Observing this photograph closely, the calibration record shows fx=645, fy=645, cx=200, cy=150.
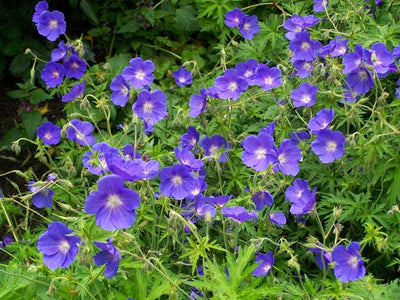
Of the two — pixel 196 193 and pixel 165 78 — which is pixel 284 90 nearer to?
pixel 196 193

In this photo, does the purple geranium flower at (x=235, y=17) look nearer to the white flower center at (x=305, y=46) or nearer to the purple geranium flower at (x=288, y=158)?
the white flower center at (x=305, y=46)

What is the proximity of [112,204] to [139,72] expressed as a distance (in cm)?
109

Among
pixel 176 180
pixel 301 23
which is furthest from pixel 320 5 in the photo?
pixel 176 180

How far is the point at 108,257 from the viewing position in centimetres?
180

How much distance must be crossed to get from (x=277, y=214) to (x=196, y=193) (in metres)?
0.38

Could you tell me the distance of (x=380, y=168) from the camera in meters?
2.51

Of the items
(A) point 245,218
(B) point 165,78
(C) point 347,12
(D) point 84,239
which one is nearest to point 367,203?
(A) point 245,218

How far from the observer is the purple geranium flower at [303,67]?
283cm

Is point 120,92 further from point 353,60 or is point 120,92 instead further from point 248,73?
point 353,60

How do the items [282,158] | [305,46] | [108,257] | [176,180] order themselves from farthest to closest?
[305,46] < [282,158] < [176,180] < [108,257]

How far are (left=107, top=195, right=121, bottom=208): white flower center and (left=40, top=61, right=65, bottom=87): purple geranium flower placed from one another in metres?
1.51

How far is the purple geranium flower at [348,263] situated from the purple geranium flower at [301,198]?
0.26 meters

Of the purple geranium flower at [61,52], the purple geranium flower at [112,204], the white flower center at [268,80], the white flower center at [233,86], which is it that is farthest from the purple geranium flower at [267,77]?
the purple geranium flower at [112,204]

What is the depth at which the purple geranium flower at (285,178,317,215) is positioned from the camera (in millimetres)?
2184
